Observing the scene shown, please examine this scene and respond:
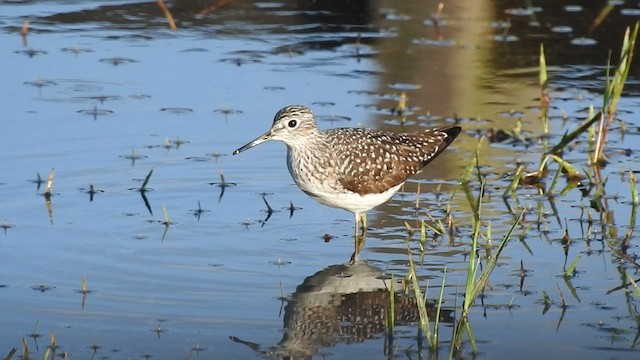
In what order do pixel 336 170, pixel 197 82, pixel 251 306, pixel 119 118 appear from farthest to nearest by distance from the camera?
pixel 197 82, pixel 119 118, pixel 336 170, pixel 251 306

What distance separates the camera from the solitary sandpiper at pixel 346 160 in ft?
26.2

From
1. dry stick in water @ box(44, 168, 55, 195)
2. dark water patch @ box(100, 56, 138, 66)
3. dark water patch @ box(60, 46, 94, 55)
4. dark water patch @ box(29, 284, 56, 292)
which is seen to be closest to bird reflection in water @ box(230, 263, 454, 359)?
dark water patch @ box(29, 284, 56, 292)

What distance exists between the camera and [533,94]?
10.9 metres

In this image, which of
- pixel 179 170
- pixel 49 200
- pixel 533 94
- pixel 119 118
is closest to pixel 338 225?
pixel 179 170

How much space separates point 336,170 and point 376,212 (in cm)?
71

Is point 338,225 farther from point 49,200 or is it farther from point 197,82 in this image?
point 197,82

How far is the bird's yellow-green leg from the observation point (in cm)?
754

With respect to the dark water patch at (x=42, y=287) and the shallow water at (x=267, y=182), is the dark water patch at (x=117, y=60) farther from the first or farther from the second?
the dark water patch at (x=42, y=287)

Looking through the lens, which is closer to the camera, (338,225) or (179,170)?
(338,225)

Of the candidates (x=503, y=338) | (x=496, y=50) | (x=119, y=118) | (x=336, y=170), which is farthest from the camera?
(x=496, y=50)

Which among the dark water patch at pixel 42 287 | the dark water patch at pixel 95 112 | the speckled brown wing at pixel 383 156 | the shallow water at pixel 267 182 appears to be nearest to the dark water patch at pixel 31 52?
the shallow water at pixel 267 182

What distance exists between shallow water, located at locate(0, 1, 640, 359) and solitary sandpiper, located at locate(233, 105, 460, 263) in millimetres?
247

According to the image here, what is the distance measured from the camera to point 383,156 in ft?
27.1

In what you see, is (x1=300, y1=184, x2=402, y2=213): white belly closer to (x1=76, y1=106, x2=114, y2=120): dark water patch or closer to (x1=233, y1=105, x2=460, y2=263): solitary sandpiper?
(x1=233, y1=105, x2=460, y2=263): solitary sandpiper
